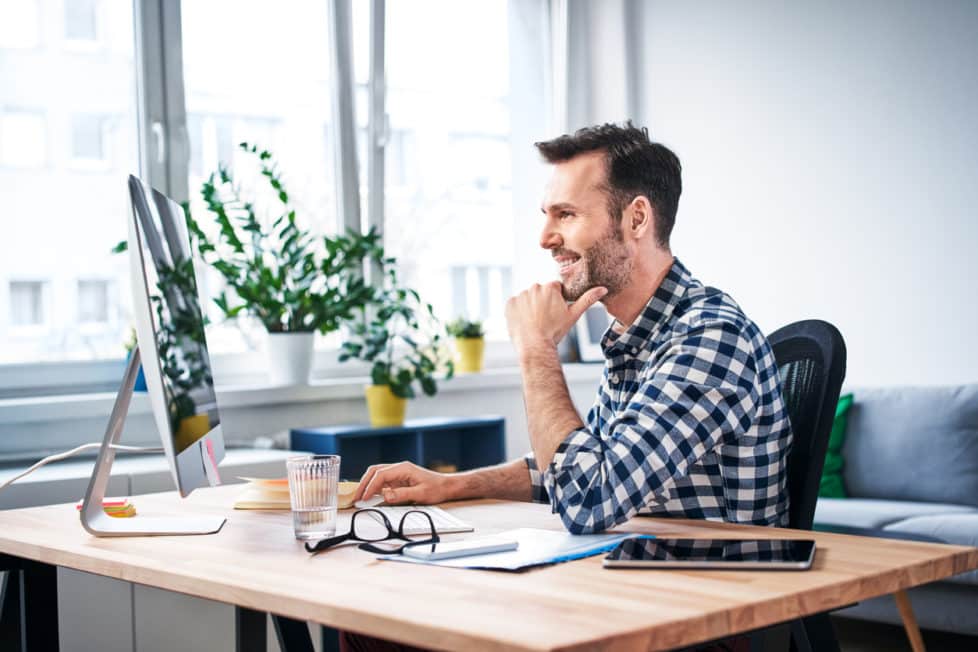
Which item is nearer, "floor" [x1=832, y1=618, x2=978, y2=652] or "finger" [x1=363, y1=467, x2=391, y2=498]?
"finger" [x1=363, y1=467, x2=391, y2=498]

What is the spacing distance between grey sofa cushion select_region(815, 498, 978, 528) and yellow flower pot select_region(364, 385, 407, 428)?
1.44 meters

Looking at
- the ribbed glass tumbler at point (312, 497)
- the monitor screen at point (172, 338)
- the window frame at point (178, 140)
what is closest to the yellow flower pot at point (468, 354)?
the window frame at point (178, 140)

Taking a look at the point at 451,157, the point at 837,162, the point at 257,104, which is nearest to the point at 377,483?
the point at 257,104

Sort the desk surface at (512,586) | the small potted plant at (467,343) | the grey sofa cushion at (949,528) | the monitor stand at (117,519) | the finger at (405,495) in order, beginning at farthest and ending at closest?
the small potted plant at (467,343) < the grey sofa cushion at (949,528) < the finger at (405,495) < the monitor stand at (117,519) < the desk surface at (512,586)

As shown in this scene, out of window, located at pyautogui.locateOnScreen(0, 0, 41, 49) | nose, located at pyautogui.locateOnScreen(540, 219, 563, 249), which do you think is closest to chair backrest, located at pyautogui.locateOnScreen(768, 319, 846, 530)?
A: nose, located at pyautogui.locateOnScreen(540, 219, 563, 249)

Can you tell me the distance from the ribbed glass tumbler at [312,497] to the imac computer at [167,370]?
15 cm

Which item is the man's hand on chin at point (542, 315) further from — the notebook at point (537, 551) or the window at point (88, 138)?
the window at point (88, 138)

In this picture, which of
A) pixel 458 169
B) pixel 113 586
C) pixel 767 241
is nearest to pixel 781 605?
pixel 113 586

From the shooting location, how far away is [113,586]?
2881 millimetres

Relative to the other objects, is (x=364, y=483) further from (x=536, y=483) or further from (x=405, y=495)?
(x=536, y=483)

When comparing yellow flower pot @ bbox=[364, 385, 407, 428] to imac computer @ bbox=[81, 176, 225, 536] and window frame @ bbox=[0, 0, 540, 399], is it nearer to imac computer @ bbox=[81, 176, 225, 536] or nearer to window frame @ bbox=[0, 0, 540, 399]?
window frame @ bbox=[0, 0, 540, 399]

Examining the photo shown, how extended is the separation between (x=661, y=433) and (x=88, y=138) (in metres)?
2.90

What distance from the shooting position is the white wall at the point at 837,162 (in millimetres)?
4250

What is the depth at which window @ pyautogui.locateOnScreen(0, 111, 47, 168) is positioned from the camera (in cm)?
375
